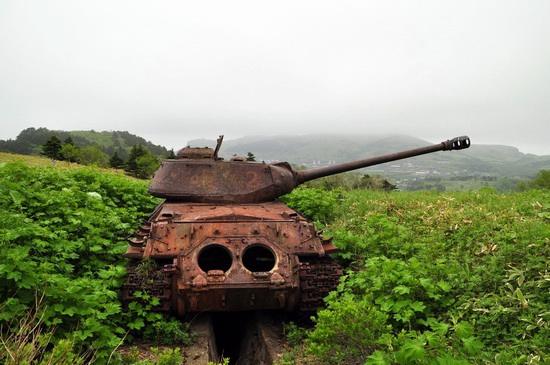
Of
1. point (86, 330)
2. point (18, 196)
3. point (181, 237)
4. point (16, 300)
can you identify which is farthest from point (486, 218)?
point (18, 196)

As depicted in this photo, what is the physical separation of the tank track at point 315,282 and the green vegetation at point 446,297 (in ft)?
0.55

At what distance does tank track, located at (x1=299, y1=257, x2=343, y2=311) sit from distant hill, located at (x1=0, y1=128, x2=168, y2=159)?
6320cm

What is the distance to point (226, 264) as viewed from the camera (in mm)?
6043

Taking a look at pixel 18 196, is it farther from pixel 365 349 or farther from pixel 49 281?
pixel 365 349

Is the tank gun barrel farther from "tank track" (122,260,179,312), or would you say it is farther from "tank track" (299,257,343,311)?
"tank track" (122,260,179,312)

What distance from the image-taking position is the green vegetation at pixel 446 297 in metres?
3.66

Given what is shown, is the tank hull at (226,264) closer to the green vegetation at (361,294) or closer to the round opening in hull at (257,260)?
the round opening in hull at (257,260)

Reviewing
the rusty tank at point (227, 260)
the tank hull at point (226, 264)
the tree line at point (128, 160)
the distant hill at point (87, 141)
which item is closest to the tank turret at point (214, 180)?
the rusty tank at point (227, 260)

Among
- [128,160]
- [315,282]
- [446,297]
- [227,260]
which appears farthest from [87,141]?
[446,297]

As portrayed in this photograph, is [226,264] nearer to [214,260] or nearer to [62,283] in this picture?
[214,260]

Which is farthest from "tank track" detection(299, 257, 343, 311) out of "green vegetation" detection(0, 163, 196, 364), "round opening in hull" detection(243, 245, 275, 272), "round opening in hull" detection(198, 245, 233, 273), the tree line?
the tree line

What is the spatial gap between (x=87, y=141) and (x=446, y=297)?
10980cm

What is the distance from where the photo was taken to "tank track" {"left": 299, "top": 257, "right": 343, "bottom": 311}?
5.31m

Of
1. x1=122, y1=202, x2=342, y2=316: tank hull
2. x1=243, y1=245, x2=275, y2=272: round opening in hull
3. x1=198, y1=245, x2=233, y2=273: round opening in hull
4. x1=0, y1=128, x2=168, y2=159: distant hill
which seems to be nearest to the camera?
x1=122, y1=202, x2=342, y2=316: tank hull
